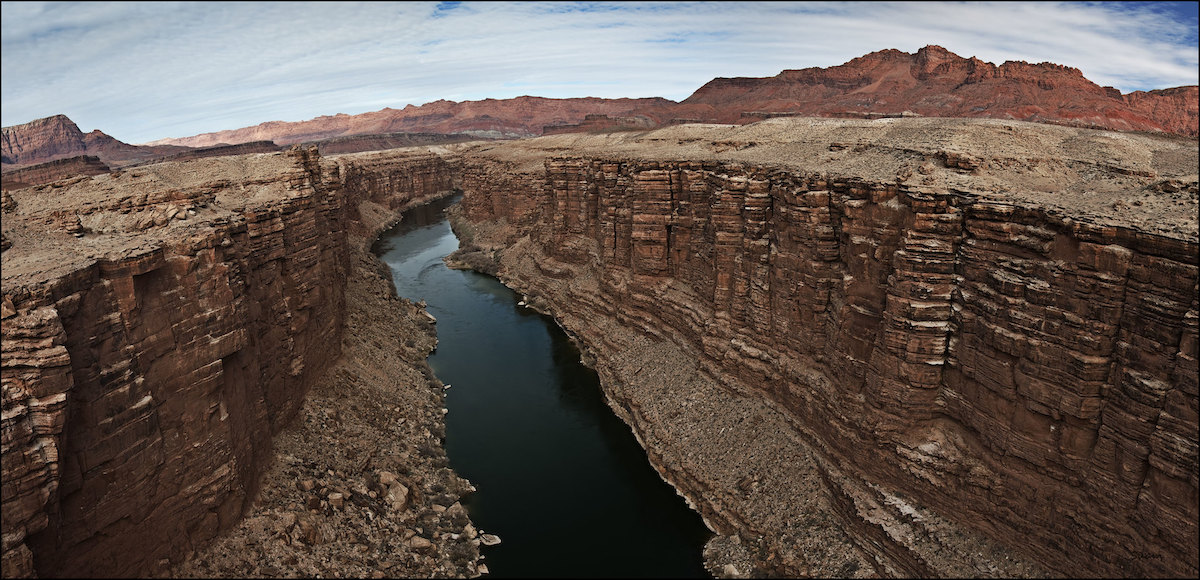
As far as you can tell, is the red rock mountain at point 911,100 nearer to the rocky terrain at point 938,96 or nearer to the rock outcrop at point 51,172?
the rocky terrain at point 938,96

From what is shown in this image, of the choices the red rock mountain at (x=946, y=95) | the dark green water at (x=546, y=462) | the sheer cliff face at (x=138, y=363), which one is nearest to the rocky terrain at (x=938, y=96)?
the red rock mountain at (x=946, y=95)

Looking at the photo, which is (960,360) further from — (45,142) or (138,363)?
(45,142)

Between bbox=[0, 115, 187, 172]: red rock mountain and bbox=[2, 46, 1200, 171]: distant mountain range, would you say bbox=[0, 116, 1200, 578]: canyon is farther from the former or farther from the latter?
bbox=[0, 115, 187, 172]: red rock mountain

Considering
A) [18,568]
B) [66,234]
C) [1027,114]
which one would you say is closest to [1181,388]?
[18,568]

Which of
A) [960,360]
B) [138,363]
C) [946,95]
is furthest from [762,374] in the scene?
[946,95]

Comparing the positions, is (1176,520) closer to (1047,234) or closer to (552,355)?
(1047,234)

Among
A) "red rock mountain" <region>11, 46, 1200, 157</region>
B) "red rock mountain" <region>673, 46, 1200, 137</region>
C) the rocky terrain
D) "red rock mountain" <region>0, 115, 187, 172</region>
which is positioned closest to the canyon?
"red rock mountain" <region>11, 46, 1200, 157</region>
